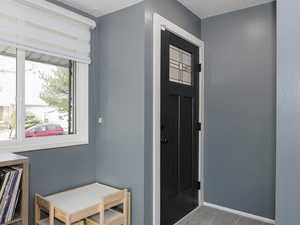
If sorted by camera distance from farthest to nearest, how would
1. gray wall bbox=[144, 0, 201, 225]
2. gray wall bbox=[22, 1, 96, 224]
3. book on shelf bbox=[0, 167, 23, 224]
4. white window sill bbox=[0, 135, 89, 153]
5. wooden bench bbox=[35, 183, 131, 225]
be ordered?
gray wall bbox=[144, 0, 201, 225] < gray wall bbox=[22, 1, 96, 224] < white window sill bbox=[0, 135, 89, 153] < wooden bench bbox=[35, 183, 131, 225] < book on shelf bbox=[0, 167, 23, 224]

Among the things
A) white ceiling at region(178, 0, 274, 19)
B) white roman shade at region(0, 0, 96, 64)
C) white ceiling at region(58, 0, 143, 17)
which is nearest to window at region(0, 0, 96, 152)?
white roman shade at region(0, 0, 96, 64)

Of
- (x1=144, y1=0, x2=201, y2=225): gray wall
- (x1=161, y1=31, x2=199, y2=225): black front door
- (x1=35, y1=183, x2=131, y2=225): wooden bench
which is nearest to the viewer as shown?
(x1=35, y1=183, x2=131, y2=225): wooden bench

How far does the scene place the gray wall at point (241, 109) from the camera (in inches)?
94.8

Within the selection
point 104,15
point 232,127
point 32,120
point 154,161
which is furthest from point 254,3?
point 32,120

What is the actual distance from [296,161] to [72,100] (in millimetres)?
2123

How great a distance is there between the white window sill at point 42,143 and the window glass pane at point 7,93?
9cm

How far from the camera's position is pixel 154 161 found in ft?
6.93

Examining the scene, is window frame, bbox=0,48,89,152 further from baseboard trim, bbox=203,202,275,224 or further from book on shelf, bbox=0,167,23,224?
baseboard trim, bbox=203,202,275,224

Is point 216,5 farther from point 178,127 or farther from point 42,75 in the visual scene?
point 42,75

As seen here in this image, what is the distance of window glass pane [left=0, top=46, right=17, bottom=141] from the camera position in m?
1.86

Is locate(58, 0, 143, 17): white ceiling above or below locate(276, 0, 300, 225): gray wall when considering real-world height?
above

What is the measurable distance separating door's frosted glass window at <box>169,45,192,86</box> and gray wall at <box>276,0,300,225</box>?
1.13 metres

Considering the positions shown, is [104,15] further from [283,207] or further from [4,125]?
[283,207]

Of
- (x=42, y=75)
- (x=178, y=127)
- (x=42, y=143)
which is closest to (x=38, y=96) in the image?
(x=42, y=75)
